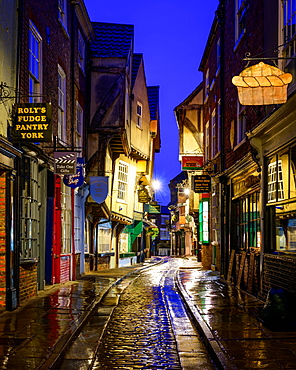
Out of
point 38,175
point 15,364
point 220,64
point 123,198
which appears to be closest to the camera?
point 15,364

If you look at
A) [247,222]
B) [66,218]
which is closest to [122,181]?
[66,218]

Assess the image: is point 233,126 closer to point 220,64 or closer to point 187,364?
A: point 220,64

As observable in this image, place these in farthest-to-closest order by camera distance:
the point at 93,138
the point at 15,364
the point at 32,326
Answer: the point at 93,138, the point at 32,326, the point at 15,364

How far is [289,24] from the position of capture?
10828 millimetres

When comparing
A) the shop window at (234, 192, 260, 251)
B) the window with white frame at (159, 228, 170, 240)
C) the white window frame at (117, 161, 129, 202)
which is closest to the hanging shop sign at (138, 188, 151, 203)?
the white window frame at (117, 161, 129, 202)

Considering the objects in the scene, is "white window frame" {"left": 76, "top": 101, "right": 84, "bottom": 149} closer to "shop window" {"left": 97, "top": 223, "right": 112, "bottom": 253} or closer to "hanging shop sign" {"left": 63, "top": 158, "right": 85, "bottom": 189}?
"hanging shop sign" {"left": 63, "top": 158, "right": 85, "bottom": 189}

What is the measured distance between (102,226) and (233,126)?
10.7 meters

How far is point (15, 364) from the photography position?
6.46m

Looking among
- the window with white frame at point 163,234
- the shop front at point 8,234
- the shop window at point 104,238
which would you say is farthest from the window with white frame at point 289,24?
the window with white frame at point 163,234

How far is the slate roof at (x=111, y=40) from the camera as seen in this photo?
943 inches

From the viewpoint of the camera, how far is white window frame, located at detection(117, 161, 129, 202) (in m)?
28.0

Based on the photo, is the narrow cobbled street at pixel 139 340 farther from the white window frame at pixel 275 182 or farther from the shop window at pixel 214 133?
the shop window at pixel 214 133

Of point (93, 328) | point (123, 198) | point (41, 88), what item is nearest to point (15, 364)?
point (93, 328)

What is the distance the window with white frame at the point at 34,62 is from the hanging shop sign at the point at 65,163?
5.42 feet
